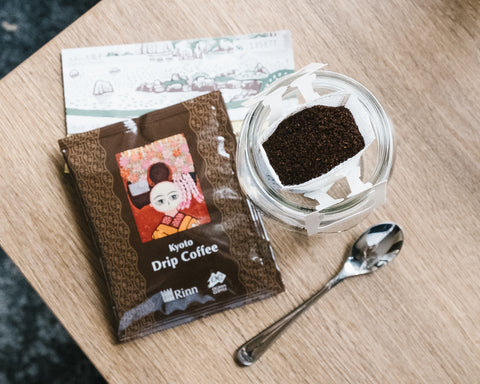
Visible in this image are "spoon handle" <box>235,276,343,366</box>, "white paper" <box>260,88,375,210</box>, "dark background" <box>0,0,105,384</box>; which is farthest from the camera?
"dark background" <box>0,0,105,384</box>

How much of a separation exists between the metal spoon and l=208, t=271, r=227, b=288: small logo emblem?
0.08 metres

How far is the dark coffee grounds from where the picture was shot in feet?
1.39

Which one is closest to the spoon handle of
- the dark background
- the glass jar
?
the glass jar

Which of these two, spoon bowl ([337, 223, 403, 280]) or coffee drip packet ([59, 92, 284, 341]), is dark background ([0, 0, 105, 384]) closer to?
coffee drip packet ([59, 92, 284, 341])

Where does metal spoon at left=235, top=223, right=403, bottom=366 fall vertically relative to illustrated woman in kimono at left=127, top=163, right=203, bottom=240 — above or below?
below

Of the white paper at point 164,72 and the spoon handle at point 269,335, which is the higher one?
the white paper at point 164,72

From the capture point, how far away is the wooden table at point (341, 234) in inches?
22.1

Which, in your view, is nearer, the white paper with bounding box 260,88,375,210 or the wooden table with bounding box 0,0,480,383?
the white paper with bounding box 260,88,375,210

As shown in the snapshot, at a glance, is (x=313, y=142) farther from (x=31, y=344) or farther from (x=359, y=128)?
(x=31, y=344)

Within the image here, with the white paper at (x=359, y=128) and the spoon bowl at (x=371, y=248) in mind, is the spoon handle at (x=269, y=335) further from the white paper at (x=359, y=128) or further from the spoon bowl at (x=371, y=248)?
the white paper at (x=359, y=128)

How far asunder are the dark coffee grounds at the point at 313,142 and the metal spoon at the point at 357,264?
0.17 meters

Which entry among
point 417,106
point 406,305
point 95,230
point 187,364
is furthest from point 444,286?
point 95,230

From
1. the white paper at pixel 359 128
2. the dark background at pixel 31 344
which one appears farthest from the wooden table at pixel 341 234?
the dark background at pixel 31 344

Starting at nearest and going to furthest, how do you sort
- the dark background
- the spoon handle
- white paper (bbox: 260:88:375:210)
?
white paper (bbox: 260:88:375:210)
the spoon handle
the dark background
